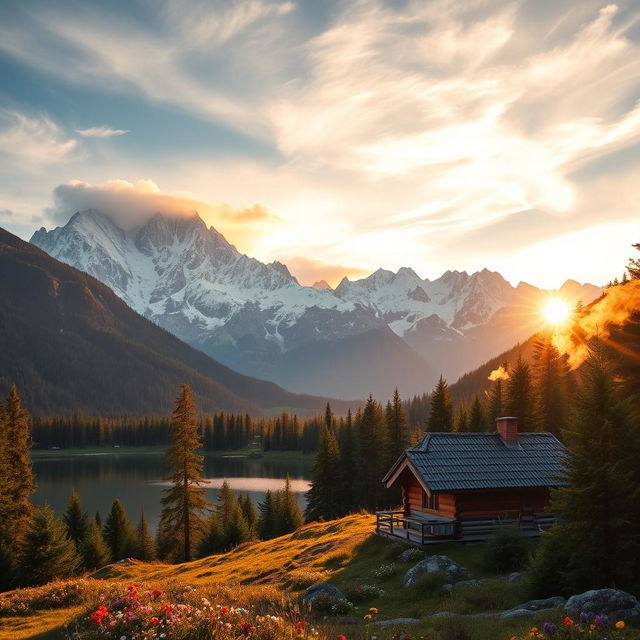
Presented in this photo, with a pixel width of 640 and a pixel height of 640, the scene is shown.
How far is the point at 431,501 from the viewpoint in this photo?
1444 inches

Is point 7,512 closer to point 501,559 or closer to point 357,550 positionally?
point 357,550

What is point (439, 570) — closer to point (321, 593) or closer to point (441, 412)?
point (321, 593)

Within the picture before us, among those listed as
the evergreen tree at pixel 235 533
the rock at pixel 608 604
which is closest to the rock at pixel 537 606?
the rock at pixel 608 604

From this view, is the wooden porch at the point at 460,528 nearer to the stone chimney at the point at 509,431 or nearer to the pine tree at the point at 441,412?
the stone chimney at the point at 509,431

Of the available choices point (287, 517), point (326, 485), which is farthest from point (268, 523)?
point (326, 485)

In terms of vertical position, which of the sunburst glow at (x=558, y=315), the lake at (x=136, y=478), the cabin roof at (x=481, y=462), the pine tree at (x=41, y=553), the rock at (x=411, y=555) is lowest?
the lake at (x=136, y=478)

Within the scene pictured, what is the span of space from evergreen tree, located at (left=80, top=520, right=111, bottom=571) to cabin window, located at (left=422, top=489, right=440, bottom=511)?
31.4m

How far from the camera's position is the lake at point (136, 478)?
10132cm

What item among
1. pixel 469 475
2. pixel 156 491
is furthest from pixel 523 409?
pixel 156 491

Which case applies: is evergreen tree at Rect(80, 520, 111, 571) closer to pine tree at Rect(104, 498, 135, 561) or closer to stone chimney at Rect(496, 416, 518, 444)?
pine tree at Rect(104, 498, 135, 561)

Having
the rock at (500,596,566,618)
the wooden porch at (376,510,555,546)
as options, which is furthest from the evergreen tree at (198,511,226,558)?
the rock at (500,596,566,618)

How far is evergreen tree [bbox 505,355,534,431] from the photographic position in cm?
5887

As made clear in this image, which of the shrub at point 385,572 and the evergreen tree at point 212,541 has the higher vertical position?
the shrub at point 385,572

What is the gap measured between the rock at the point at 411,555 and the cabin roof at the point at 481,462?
3.49 metres
